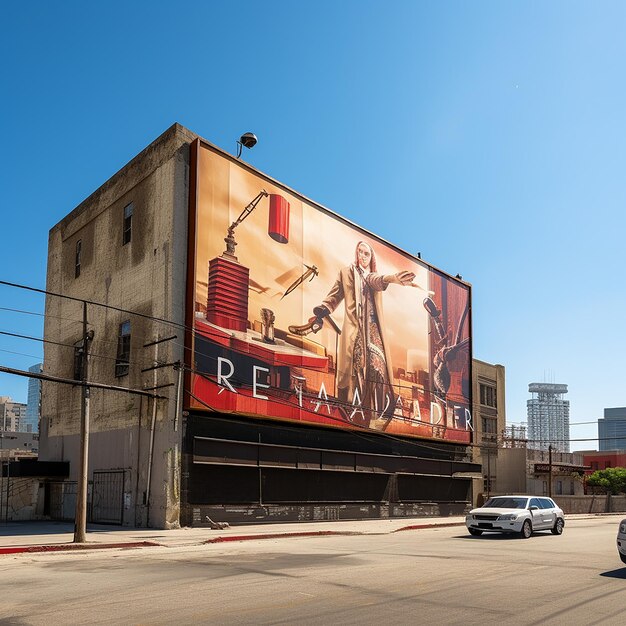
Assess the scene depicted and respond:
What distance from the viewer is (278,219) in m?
36.4

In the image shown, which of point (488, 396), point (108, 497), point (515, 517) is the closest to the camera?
point (515, 517)

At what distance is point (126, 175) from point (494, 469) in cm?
4937

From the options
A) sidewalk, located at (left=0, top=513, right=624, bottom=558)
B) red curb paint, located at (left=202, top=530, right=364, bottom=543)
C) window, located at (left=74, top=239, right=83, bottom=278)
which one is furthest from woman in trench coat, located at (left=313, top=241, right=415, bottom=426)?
window, located at (left=74, top=239, right=83, bottom=278)

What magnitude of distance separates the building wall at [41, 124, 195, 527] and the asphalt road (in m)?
9.97

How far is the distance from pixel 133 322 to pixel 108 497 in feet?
26.2

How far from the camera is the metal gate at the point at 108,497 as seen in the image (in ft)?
104

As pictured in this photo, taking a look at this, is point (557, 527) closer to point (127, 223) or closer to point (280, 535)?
point (280, 535)

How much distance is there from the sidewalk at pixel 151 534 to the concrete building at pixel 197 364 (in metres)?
1.65

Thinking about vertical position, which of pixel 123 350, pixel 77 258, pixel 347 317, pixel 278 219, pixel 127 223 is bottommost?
pixel 123 350

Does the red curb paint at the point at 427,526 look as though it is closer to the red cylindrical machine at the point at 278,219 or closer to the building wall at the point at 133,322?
the building wall at the point at 133,322

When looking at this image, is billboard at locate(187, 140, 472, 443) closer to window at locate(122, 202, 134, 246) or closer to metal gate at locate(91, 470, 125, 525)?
window at locate(122, 202, 134, 246)

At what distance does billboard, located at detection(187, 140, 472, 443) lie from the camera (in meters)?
32.2

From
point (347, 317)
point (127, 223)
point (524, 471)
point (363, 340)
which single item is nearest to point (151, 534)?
point (127, 223)

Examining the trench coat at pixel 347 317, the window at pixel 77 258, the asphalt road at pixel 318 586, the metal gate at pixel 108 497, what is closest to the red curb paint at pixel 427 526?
the trench coat at pixel 347 317
